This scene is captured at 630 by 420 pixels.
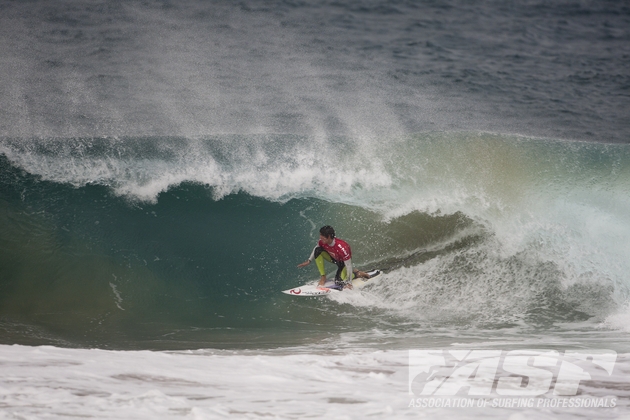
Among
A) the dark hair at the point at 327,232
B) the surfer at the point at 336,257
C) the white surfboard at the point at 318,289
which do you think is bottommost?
the white surfboard at the point at 318,289

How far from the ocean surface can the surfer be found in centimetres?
25

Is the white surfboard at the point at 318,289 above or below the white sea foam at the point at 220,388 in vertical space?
below

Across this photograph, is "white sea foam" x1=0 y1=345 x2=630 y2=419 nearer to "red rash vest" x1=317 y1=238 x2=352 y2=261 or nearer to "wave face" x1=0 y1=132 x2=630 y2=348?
"wave face" x1=0 y1=132 x2=630 y2=348

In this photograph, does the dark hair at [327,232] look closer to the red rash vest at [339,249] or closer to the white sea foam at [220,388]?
the red rash vest at [339,249]

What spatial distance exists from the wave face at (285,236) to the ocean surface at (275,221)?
4 cm

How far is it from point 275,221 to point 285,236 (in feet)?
1.30

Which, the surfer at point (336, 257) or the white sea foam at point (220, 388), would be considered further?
the surfer at point (336, 257)

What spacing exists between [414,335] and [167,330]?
3205 millimetres

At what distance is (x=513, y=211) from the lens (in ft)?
32.1

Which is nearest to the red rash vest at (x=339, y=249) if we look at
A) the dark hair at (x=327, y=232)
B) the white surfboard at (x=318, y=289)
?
the dark hair at (x=327, y=232)

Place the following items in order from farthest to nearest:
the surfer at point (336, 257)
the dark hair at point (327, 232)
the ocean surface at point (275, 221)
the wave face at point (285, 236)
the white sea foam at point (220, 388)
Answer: the surfer at point (336, 257) → the dark hair at point (327, 232) → the wave face at point (285, 236) → the ocean surface at point (275, 221) → the white sea foam at point (220, 388)

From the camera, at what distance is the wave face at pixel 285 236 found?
25.0 ft

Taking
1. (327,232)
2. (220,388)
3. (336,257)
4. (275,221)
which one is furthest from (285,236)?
(220,388)

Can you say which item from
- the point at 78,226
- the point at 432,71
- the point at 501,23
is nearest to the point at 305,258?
the point at 78,226
